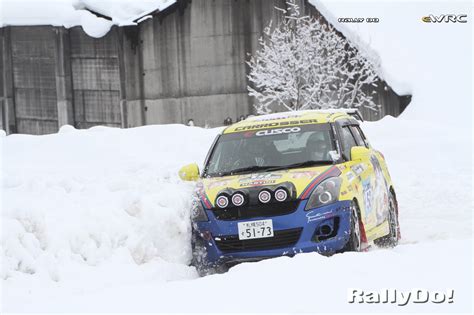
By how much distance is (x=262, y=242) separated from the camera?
898 cm

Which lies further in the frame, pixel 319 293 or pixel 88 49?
pixel 88 49

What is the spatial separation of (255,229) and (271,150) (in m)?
1.46

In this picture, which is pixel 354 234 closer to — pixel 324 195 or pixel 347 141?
pixel 324 195

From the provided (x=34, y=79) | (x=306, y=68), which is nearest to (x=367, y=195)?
(x=306, y=68)

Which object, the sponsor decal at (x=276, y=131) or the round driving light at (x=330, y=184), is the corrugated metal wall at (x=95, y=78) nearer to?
the sponsor decal at (x=276, y=131)

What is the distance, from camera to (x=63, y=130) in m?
20.9

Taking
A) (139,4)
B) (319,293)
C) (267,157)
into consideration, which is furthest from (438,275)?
(139,4)

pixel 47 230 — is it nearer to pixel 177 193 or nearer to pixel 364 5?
pixel 177 193

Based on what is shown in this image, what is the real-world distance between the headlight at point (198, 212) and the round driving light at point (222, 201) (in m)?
0.22

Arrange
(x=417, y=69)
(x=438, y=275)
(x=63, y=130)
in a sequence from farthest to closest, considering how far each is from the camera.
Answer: (x=417, y=69)
(x=63, y=130)
(x=438, y=275)

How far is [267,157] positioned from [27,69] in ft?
109

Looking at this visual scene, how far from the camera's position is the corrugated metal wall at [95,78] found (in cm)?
3866

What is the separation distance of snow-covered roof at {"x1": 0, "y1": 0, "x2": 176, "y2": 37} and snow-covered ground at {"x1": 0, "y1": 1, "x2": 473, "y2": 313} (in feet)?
62.7

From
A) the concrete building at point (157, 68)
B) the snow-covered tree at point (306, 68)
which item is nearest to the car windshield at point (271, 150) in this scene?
the snow-covered tree at point (306, 68)
